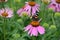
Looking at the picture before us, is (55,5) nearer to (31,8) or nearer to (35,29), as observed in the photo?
(31,8)

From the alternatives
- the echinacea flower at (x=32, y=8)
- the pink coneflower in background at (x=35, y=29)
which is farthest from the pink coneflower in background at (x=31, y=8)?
the pink coneflower in background at (x=35, y=29)

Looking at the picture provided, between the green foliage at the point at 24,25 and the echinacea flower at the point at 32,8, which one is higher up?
the echinacea flower at the point at 32,8

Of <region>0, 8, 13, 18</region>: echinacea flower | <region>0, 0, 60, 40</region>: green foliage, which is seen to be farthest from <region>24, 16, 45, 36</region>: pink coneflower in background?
<region>0, 8, 13, 18</region>: echinacea flower

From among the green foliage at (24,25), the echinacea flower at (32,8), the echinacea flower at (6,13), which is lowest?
the green foliage at (24,25)

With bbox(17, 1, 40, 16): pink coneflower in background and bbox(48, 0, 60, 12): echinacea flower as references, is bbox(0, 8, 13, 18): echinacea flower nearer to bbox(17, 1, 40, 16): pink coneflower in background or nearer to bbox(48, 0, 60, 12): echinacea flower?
bbox(17, 1, 40, 16): pink coneflower in background

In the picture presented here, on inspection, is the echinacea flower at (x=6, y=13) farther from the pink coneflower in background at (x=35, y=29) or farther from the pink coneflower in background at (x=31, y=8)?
the pink coneflower in background at (x=35, y=29)

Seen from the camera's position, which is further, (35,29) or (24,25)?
(24,25)

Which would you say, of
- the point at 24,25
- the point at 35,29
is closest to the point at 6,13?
the point at 24,25

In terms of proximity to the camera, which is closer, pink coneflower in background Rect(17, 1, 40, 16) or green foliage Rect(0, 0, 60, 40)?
green foliage Rect(0, 0, 60, 40)

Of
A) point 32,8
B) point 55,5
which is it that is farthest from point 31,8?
point 55,5

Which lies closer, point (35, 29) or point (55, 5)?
point (35, 29)

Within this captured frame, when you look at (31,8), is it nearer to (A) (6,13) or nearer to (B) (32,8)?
(B) (32,8)

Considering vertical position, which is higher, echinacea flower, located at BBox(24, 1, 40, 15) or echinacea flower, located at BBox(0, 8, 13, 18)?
echinacea flower, located at BBox(24, 1, 40, 15)
